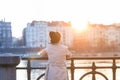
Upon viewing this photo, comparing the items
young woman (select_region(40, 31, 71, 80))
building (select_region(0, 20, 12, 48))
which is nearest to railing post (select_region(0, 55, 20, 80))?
young woman (select_region(40, 31, 71, 80))

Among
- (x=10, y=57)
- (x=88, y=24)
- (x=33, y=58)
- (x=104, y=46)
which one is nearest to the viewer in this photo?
(x=10, y=57)

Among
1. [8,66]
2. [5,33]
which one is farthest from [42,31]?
[8,66]

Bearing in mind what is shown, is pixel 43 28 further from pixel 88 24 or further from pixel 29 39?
pixel 88 24

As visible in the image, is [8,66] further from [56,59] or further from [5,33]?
[5,33]

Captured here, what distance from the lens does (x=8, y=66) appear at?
6.05 m

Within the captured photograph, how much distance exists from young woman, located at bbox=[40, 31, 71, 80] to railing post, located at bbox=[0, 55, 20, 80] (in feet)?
1.41

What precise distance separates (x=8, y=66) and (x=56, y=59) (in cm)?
71

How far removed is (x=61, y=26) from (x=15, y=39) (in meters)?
18.0

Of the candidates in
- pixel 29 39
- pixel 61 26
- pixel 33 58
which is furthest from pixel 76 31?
pixel 33 58

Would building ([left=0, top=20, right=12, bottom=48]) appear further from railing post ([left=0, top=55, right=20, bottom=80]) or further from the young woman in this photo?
the young woman

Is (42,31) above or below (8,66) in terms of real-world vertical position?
above

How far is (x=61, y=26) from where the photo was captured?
418 feet

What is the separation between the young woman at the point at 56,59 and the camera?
5.77 metres

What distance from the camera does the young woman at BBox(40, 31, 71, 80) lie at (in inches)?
227
